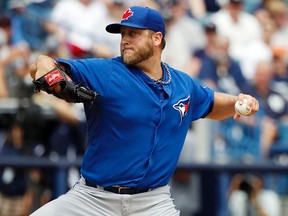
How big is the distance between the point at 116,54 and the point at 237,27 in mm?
2097

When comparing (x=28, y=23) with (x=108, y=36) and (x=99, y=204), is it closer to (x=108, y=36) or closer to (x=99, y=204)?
(x=108, y=36)

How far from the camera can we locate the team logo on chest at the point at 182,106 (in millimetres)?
4941

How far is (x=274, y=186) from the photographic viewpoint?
884 cm

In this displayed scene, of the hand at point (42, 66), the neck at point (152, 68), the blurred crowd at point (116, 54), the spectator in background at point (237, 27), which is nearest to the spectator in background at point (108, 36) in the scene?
the blurred crowd at point (116, 54)

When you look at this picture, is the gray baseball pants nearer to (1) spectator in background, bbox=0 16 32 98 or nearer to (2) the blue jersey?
(2) the blue jersey

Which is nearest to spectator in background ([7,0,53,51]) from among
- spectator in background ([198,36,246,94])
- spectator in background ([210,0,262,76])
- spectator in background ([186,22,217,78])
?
spectator in background ([186,22,217,78])

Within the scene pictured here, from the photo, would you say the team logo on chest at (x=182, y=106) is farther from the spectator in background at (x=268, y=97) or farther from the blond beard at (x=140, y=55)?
the spectator in background at (x=268, y=97)

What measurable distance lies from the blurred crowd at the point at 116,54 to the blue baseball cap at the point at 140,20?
3757 millimetres

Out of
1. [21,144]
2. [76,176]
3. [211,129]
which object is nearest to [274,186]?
[211,129]

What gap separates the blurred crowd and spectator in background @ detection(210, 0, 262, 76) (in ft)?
0.05

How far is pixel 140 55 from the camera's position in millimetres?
4809

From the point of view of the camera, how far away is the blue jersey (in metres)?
4.71

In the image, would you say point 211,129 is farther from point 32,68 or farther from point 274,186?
point 32,68

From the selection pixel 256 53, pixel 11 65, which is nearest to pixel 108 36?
pixel 11 65
